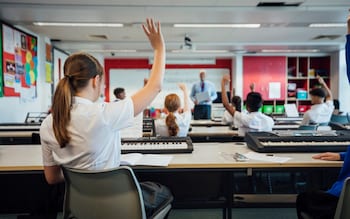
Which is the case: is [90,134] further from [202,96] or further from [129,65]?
[129,65]

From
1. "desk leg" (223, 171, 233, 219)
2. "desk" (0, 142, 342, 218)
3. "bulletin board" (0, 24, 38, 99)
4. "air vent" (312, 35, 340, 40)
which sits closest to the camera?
"desk" (0, 142, 342, 218)

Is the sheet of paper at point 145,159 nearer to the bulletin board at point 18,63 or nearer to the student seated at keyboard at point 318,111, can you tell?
the student seated at keyboard at point 318,111

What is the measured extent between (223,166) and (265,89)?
8289 millimetres

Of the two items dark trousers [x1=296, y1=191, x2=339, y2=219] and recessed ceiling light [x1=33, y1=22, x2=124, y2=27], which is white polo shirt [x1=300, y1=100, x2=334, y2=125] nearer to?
dark trousers [x1=296, y1=191, x2=339, y2=219]

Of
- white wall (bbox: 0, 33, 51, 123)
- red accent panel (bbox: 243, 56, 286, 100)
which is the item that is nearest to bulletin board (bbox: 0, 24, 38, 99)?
white wall (bbox: 0, 33, 51, 123)

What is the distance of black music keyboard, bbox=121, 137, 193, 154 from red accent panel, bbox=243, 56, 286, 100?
7759 mm

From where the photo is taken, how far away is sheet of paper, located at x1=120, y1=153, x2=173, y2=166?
5.32ft

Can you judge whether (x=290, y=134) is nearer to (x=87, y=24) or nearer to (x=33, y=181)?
(x=33, y=181)

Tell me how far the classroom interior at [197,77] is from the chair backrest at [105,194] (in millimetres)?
287

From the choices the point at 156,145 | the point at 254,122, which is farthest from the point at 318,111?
the point at 156,145

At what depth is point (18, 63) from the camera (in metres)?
5.38

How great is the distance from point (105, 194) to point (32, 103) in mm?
5380

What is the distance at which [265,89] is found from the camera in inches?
373

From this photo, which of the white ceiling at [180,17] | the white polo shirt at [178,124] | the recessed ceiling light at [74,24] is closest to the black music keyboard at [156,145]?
the white polo shirt at [178,124]
